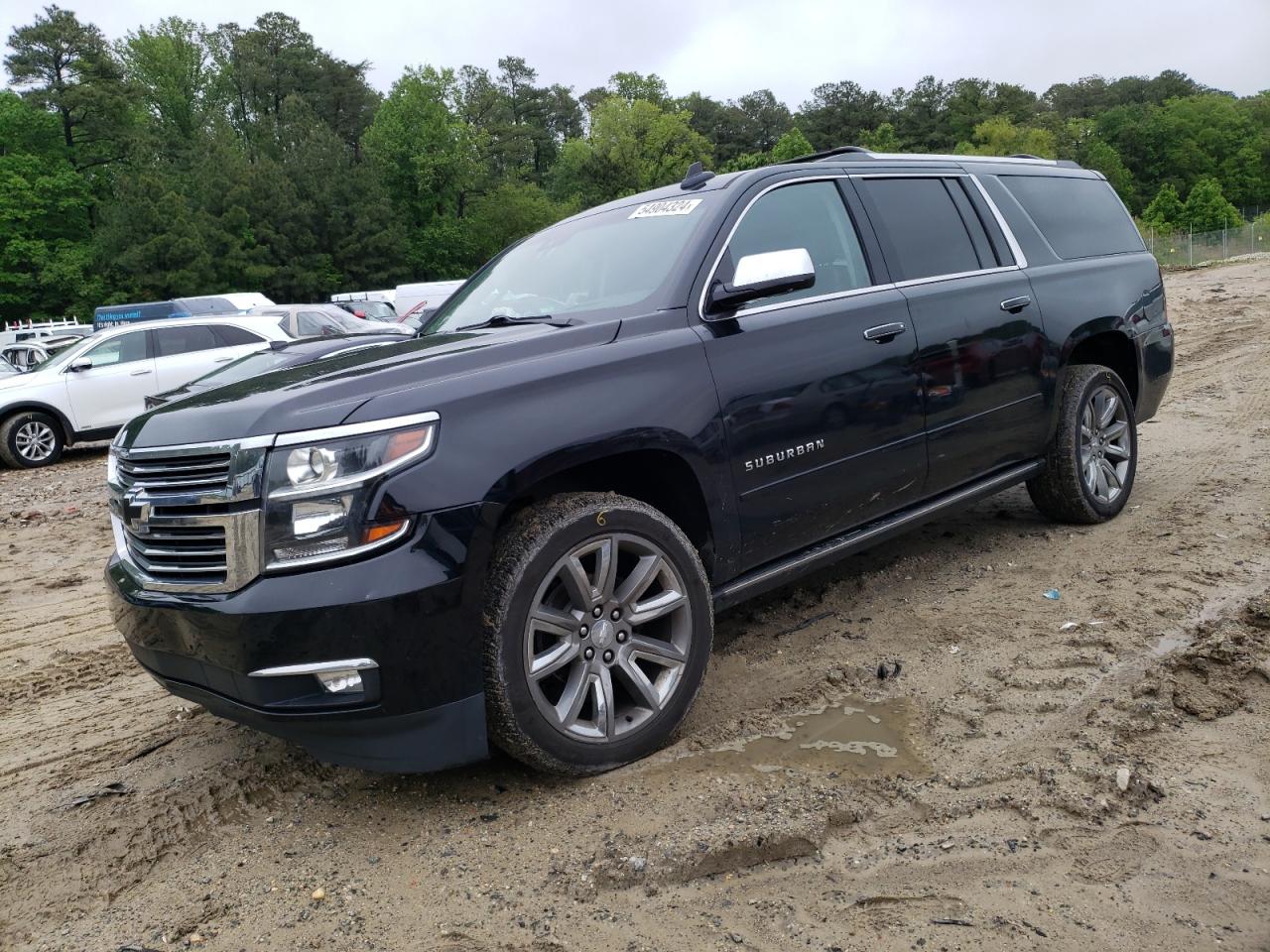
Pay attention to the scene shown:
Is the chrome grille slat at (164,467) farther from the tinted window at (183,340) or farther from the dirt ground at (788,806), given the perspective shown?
the tinted window at (183,340)

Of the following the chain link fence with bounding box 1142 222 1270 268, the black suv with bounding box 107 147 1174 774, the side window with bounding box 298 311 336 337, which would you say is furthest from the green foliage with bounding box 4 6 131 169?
the black suv with bounding box 107 147 1174 774

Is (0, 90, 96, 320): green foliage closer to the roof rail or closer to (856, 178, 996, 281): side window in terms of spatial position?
the roof rail

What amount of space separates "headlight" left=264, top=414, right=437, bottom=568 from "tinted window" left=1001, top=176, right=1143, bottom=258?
390cm

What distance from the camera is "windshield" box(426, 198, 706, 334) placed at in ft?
12.1

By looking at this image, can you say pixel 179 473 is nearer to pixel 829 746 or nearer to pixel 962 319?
pixel 829 746

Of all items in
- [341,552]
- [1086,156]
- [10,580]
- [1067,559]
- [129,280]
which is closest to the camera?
[341,552]

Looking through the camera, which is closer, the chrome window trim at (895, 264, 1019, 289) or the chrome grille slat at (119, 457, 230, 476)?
the chrome grille slat at (119, 457, 230, 476)

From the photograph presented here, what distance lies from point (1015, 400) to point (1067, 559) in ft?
3.04

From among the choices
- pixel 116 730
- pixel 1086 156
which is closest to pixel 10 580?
pixel 116 730

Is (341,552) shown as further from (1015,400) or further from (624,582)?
(1015,400)

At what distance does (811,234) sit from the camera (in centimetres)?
401

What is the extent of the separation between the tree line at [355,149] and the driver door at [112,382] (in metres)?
35.4

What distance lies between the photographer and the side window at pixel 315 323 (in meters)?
16.2

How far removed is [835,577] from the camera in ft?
16.3
